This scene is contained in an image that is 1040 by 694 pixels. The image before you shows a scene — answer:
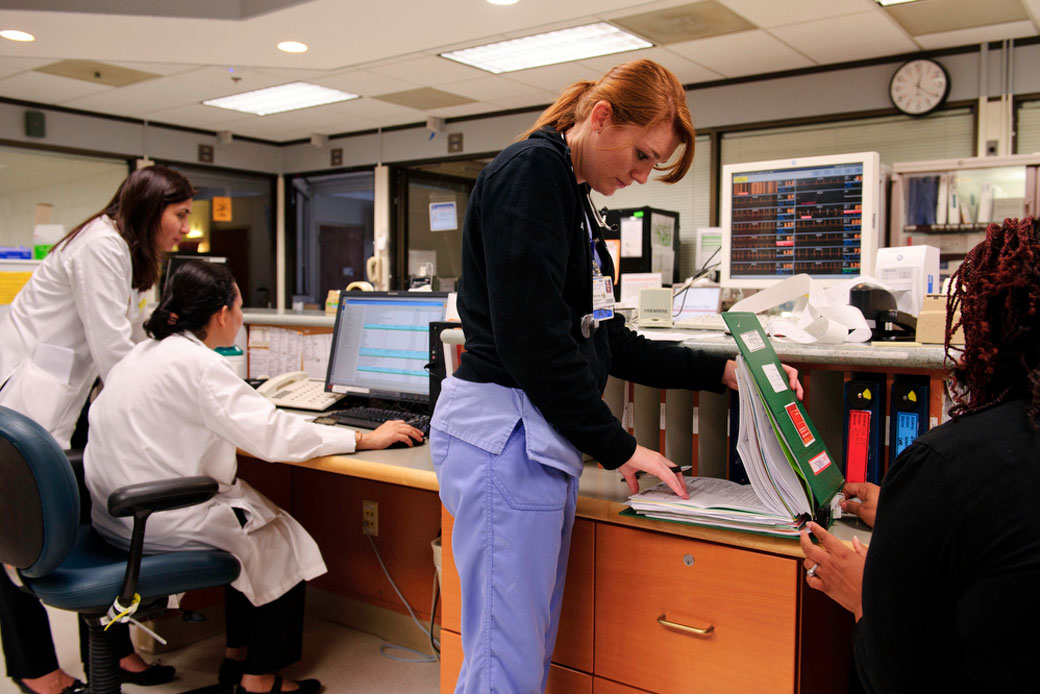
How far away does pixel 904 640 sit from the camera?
33.9 inches

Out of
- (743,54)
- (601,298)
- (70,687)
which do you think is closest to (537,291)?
(601,298)

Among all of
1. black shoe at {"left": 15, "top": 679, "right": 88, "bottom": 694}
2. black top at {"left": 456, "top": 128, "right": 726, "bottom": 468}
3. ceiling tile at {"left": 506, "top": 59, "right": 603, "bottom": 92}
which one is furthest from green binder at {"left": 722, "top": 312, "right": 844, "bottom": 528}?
ceiling tile at {"left": 506, "top": 59, "right": 603, "bottom": 92}

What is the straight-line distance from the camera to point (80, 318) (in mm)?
2250

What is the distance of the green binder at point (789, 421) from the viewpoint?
Result: 1.25m

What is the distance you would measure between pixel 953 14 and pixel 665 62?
1.58 meters

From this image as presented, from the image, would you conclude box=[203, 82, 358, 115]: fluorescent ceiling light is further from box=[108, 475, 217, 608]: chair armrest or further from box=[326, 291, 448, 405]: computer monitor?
box=[108, 475, 217, 608]: chair armrest

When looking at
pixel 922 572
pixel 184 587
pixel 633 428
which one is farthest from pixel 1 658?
pixel 922 572

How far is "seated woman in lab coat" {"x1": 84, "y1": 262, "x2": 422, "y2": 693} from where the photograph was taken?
1845 mm

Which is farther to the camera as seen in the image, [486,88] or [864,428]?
[486,88]

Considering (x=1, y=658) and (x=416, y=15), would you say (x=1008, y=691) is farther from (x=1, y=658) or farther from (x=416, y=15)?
(x=416, y=15)

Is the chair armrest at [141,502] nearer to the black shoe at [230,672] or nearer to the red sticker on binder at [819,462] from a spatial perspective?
the black shoe at [230,672]

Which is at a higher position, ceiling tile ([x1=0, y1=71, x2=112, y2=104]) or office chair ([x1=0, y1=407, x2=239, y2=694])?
ceiling tile ([x1=0, y1=71, x2=112, y2=104])

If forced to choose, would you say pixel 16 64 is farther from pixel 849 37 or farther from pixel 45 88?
pixel 849 37

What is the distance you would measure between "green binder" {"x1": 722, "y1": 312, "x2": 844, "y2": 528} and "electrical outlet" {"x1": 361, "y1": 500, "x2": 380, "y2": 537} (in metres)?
1.60
